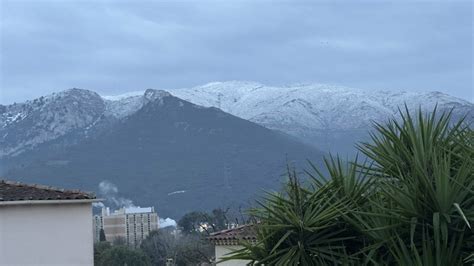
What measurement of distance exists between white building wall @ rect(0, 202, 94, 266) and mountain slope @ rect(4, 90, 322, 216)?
2627 inches

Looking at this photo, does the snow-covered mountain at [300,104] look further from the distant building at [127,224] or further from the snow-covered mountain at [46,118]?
the distant building at [127,224]

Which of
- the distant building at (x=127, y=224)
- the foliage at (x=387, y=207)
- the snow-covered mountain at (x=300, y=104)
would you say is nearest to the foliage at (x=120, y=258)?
the distant building at (x=127, y=224)

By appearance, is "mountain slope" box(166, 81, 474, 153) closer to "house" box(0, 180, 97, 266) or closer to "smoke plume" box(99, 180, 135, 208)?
"smoke plume" box(99, 180, 135, 208)

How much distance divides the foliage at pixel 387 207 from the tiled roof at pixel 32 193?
345 inches

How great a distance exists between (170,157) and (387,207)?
347 ft

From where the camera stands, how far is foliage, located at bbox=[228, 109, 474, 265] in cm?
991

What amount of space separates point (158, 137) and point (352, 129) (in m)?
26.2

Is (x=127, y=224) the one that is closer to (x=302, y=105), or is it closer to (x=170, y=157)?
(x=170, y=157)

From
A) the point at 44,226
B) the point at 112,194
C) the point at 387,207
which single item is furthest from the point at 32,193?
the point at 112,194

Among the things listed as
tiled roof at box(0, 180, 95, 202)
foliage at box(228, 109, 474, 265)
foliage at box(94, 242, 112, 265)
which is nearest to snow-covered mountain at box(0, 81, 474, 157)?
foliage at box(94, 242, 112, 265)

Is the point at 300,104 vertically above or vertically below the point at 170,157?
above

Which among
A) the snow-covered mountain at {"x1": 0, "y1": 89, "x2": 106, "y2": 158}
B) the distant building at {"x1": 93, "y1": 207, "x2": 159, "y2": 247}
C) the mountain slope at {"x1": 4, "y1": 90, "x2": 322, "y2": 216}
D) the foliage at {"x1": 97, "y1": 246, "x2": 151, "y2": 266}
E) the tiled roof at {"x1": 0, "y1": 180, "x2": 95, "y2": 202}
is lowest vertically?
the foliage at {"x1": 97, "y1": 246, "x2": 151, "y2": 266}

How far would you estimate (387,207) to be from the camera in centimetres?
1045

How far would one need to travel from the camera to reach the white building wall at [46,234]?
19.0 meters
